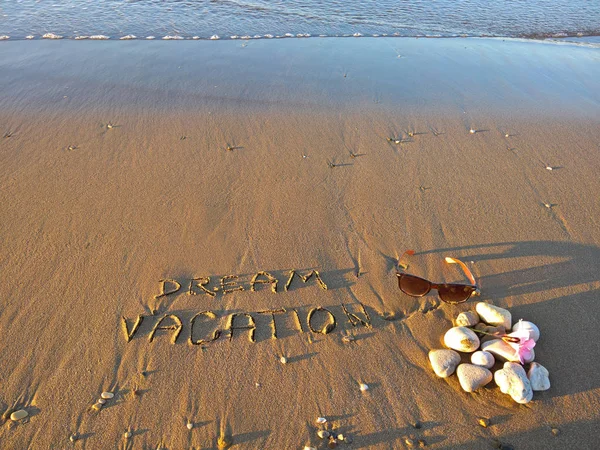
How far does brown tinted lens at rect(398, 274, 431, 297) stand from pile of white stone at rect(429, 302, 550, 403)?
1.10 feet

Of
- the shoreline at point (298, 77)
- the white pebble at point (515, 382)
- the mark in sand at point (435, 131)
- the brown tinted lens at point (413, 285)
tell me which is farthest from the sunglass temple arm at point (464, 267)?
the shoreline at point (298, 77)

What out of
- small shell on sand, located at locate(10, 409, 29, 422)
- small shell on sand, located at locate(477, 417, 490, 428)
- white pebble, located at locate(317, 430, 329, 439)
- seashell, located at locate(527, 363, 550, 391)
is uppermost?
seashell, located at locate(527, 363, 550, 391)

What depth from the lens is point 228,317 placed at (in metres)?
3.17

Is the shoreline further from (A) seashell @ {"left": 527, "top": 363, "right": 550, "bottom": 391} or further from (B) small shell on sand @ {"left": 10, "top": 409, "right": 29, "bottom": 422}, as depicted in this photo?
(B) small shell on sand @ {"left": 10, "top": 409, "right": 29, "bottom": 422}

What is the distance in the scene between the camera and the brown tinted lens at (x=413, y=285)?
3268mm

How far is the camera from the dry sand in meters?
2.61

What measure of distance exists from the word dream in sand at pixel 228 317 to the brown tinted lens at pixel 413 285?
1.25ft

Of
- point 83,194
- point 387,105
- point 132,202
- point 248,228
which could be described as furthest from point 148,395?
point 387,105

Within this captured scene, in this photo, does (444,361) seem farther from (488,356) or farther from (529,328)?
(529,328)

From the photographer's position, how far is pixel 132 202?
422cm

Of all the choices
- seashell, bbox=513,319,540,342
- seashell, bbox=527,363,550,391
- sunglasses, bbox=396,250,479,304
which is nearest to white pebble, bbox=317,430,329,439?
sunglasses, bbox=396,250,479,304

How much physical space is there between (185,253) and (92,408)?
1481mm

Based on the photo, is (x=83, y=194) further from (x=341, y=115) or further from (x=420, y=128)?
(x=420, y=128)

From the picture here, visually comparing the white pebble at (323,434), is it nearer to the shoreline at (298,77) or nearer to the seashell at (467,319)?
the seashell at (467,319)
